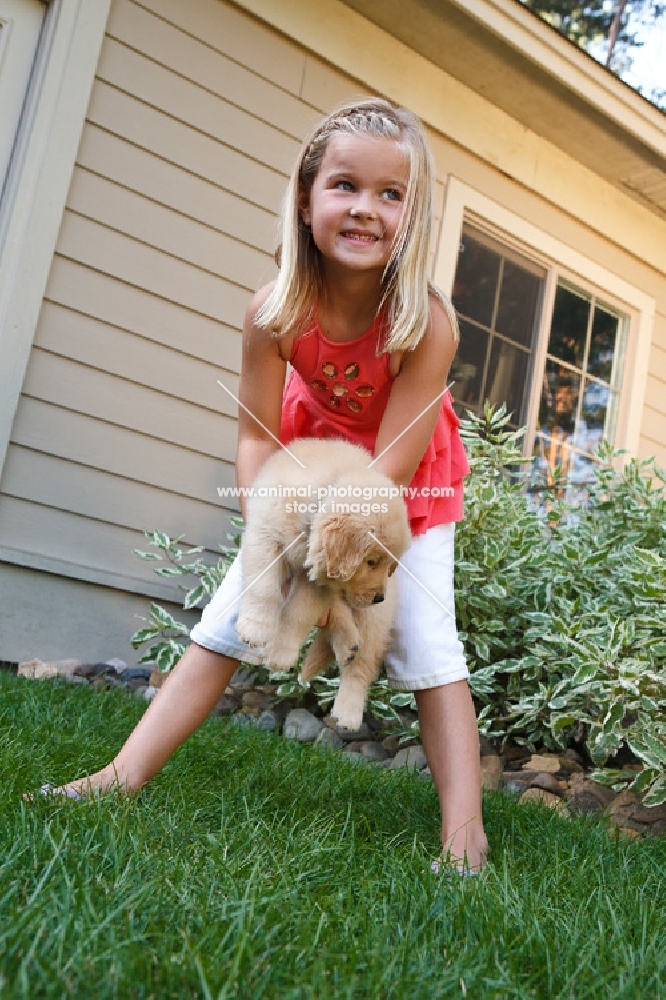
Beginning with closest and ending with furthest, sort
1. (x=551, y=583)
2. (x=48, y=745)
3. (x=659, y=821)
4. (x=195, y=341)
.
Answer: (x=48, y=745), (x=659, y=821), (x=551, y=583), (x=195, y=341)

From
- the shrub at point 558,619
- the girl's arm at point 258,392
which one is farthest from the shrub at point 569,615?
the girl's arm at point 258,392

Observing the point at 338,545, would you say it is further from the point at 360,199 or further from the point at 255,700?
the point at 255,700

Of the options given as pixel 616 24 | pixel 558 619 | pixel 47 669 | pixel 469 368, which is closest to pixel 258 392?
pixel 558 619

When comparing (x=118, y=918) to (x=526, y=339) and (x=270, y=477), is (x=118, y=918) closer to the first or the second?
(x=270, y=477)

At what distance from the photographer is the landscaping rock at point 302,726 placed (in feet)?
11.9

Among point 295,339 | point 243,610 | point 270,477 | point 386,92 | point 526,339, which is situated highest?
point 386,92

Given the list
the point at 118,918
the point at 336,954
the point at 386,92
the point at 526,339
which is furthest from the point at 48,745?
the point at 526,339

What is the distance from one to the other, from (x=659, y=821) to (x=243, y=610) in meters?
1.87

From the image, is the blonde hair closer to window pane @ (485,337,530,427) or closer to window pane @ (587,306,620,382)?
window pane @ (485,337,530,427)

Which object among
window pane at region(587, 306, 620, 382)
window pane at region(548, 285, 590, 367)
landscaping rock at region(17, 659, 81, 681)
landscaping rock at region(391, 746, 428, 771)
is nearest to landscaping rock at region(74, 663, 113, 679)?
landscaping rock at region(17, 659, 81, 681)

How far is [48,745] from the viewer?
8.16 feet

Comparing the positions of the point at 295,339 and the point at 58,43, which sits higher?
the point at 58,43

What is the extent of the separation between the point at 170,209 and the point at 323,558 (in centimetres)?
327

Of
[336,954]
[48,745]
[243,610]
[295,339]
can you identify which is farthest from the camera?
[48,745]
